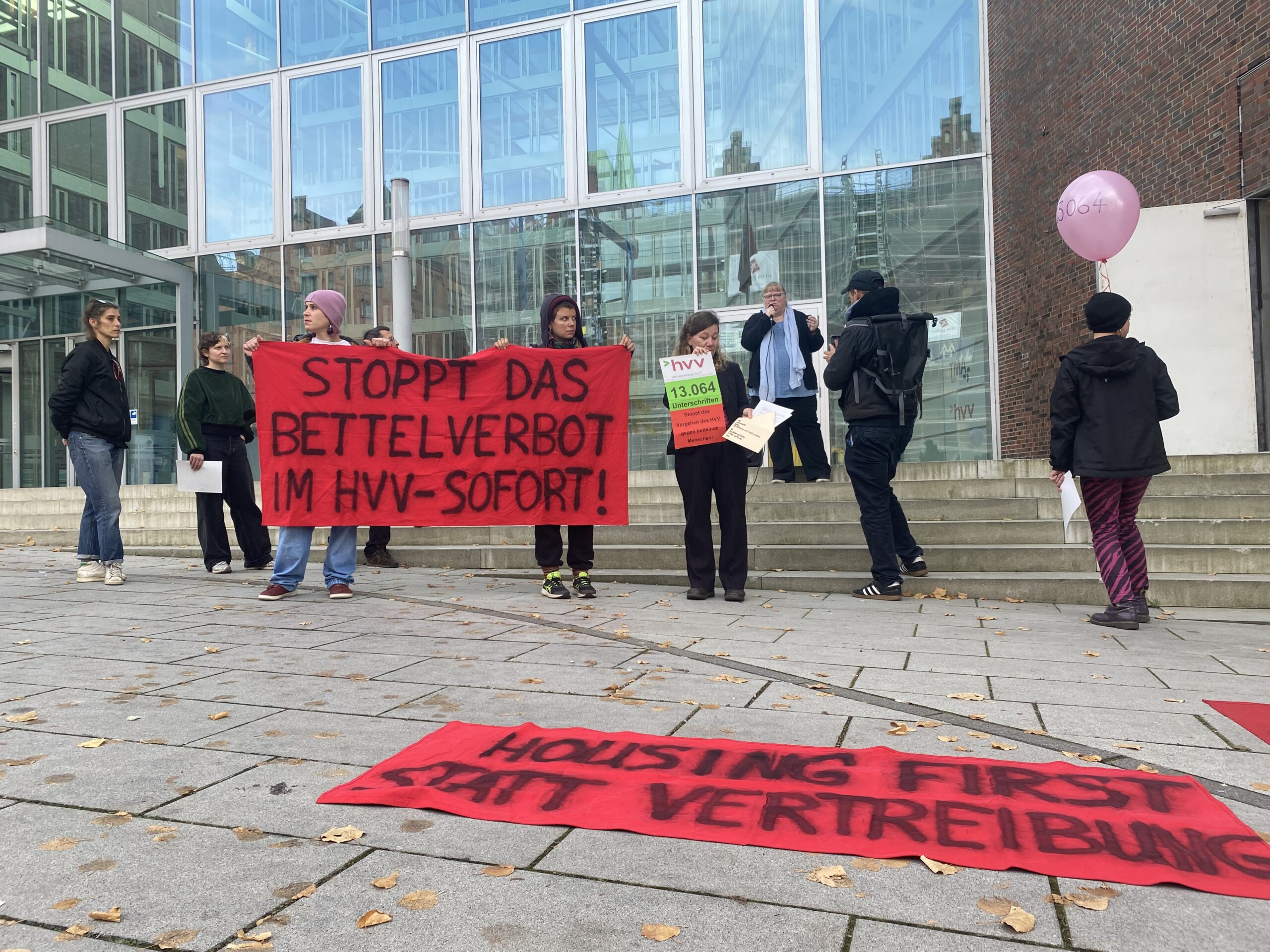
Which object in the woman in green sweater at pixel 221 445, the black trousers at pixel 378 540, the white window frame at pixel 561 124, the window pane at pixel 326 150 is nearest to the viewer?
the woman in green sweater at pixel 221 445

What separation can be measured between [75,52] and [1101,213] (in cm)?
1854

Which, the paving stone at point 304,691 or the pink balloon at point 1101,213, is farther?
the pink balloon at point 1101,213

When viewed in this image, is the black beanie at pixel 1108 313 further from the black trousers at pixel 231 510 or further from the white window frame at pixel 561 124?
the white window frame at pixel 561 124

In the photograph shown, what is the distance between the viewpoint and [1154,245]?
33.7 ft

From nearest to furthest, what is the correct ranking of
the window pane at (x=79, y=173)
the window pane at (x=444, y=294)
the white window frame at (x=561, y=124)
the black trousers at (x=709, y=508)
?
1. the black trousers at (x=709, y=508)
2. the white window frame at (x=561, y=124)
3. the window pane at (x=444, y=294)
4. the window pane at (x=79, y=173)

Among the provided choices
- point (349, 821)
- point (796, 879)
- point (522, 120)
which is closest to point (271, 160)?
point (522, 120)

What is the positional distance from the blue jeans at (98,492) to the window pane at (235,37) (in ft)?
38.9

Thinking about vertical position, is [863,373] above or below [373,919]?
above

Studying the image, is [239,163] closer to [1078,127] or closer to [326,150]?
[326,150]

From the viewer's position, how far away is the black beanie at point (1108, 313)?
560cm

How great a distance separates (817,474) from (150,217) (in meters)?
14.2

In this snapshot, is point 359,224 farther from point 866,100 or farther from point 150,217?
point 866,100

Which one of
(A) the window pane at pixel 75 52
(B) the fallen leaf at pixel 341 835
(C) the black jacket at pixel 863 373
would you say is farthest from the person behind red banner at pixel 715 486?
(A) the window pane at pixel 75 52

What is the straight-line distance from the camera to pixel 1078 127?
1184 centimetres
